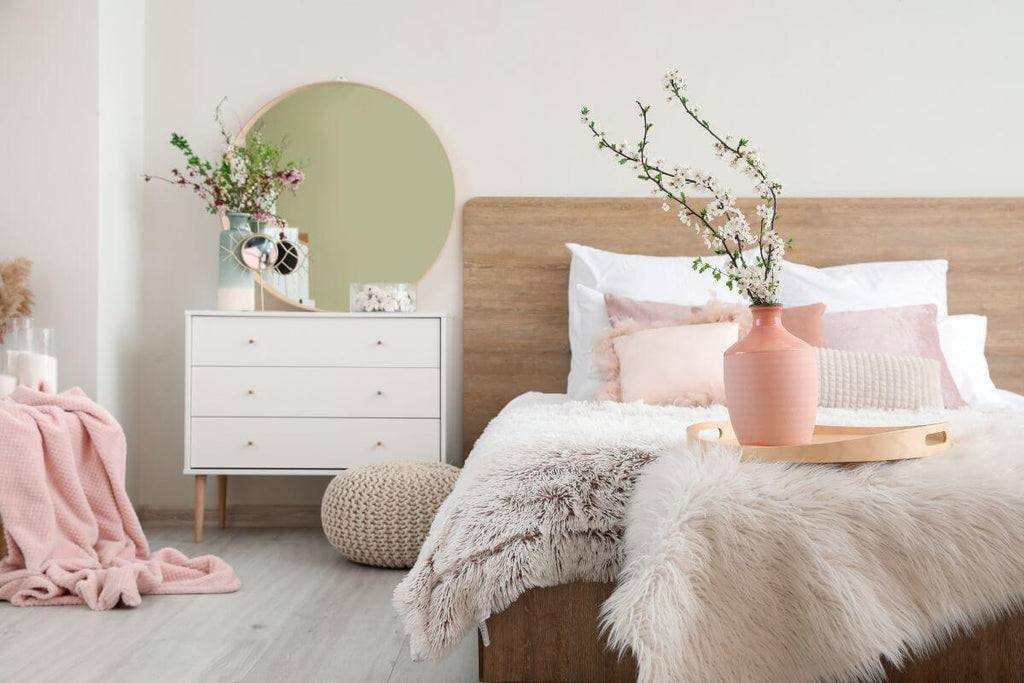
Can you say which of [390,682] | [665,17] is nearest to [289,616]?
[390,682]

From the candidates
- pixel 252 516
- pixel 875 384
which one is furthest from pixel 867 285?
pixel 252 516

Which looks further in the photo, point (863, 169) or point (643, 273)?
point (863, 169)

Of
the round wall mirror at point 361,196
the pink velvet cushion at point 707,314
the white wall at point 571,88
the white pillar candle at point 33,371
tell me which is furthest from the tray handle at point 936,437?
the white pillar candle at point 33,371

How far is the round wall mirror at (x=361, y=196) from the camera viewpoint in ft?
10.9

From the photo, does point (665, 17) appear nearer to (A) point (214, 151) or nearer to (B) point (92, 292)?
(A) point (214, 151)

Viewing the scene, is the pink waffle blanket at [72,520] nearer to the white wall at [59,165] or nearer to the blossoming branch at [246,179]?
the white wall at [59,165]

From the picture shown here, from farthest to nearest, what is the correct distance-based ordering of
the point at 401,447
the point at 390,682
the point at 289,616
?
the point at 401,447
the point at 289,616
the point at 390,682

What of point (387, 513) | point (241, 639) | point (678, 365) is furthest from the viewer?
point (387, 513)

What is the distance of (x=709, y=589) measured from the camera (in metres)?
1.18

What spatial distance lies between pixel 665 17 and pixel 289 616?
247 centimetres

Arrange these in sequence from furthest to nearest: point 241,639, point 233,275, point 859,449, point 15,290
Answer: point 233,275 → point 15,290 → point 241,639 → point 859,449

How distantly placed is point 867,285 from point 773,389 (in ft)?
5.89

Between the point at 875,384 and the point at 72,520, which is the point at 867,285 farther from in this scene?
the point at 72,520

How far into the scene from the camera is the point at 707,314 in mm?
2602
